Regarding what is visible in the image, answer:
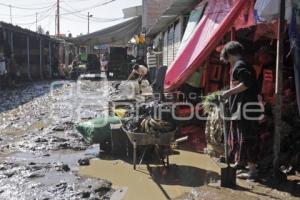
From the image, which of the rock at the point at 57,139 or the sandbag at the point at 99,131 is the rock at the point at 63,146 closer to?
the rock at the point at 57,139

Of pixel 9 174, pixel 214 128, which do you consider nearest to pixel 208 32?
pixel 214 128

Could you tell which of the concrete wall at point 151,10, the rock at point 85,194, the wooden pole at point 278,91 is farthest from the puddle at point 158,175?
the concrete wall at point 151,10

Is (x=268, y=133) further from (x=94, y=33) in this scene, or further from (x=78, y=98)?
(x=94, y=33)

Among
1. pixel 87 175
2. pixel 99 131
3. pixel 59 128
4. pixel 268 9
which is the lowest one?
pixel 87 175

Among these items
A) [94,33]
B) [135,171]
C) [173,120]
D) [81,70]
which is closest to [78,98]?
[173,120]

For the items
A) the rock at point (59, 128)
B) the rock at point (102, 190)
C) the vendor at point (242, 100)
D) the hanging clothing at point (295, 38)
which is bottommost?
the rock at point (102, 190)

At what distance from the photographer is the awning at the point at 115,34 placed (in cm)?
3291

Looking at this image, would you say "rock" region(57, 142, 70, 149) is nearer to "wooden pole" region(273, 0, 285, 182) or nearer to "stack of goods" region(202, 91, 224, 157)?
"stack of goods" region(202, 91, 224, 157)

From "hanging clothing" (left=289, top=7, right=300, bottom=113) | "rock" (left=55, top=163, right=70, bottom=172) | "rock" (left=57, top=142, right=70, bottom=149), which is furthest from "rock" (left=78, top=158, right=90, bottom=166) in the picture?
"hanging clothing" (left=289, top=7, right=300, bottom=113)

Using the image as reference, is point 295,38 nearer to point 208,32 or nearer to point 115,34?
point 208,32

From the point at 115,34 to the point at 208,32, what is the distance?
83.1 feet

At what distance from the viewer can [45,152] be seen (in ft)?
26.9

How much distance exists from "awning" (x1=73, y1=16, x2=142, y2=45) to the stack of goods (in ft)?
85.6

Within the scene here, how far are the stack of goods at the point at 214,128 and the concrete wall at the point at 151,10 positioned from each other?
25.6 metres
